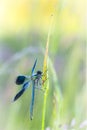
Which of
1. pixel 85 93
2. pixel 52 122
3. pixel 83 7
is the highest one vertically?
pixel 83 7

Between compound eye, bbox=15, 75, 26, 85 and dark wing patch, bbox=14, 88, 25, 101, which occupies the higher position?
compound eye, bbox=15, 75, 26, 85

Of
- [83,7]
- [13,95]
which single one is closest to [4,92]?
[13,95]

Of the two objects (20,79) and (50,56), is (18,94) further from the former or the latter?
(50,56)

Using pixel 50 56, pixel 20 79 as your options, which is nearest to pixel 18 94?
pixel 20 79

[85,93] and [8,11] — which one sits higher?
[8,11]

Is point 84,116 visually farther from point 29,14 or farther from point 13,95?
point 29,14

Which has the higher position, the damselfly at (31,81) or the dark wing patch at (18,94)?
the damselfly at (31,81)

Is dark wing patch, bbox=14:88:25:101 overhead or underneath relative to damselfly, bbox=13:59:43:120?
underneath

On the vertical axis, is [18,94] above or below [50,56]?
below
